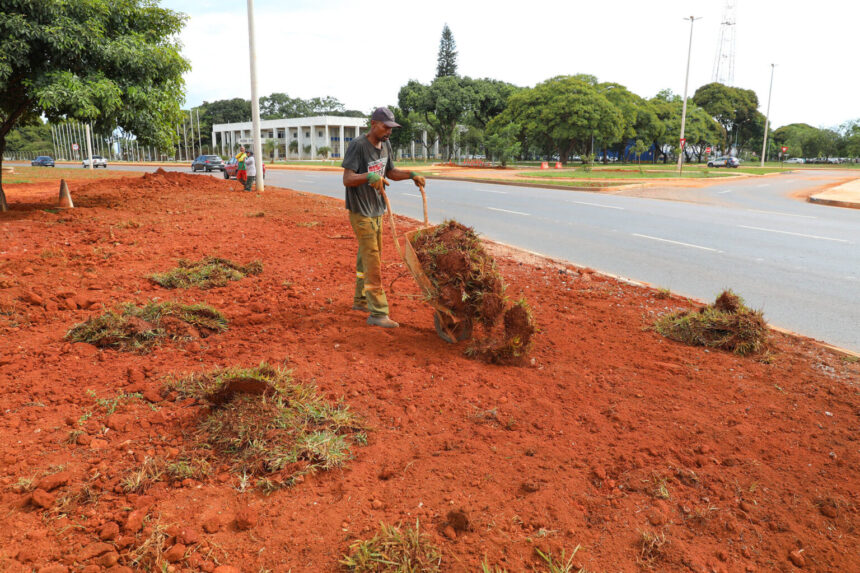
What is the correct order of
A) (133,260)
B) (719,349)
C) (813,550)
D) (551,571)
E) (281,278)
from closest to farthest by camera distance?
(551,571) < (813,550) < (719,349) < (281,278) < (133,260)

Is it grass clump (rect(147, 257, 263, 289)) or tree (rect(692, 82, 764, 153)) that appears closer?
grass clump (rect(147, 257, 263, 289))

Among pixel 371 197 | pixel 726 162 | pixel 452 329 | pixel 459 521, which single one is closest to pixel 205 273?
pixel 371 197

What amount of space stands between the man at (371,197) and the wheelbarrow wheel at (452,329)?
20.8 inches

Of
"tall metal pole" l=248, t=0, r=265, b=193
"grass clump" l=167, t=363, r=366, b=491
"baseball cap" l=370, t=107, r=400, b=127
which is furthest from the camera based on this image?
"tall metal pole" l=248, t=0, r=265, b=193

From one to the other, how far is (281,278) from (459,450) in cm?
418

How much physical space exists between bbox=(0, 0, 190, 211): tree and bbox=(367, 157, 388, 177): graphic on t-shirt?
7.52 metres

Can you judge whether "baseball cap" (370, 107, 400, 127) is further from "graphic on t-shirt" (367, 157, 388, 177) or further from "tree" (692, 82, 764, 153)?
"tree" (692, 82, 764, 153)

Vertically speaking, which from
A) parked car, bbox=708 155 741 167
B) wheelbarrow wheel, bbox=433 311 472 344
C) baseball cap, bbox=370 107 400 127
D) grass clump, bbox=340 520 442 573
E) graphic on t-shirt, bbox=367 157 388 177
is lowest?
grass clump, bbox=340 520 442 573

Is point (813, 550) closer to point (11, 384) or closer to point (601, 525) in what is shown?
point (601, 525)

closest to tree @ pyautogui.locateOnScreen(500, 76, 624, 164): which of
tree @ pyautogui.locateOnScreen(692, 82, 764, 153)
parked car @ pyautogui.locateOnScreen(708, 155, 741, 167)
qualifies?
parked car @ pyautogui.locateOnScreen(708, 155, 741, 167)

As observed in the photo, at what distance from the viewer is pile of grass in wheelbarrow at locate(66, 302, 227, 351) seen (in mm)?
4195

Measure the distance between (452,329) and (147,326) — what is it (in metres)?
2.37

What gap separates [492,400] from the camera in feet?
11.7

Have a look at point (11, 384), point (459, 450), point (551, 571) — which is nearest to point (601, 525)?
point (551, 571)
